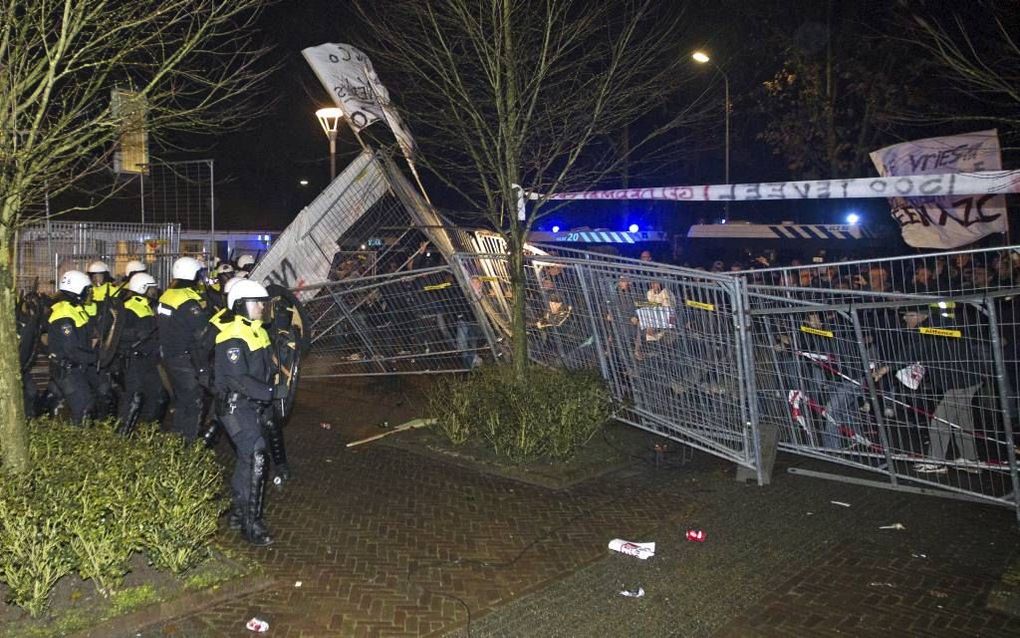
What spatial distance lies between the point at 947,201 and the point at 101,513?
10.1m

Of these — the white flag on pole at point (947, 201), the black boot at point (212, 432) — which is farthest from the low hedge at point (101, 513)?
the white flag on pole at point (947, 201)

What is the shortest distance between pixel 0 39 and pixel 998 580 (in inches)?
291

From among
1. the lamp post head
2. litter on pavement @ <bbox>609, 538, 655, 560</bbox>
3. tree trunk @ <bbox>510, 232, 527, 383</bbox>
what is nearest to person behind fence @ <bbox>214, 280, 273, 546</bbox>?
litter on pavement @ <bbox>609, 538, 655, 560</bbox>

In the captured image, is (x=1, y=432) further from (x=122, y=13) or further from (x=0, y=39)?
(x=122, y=13)

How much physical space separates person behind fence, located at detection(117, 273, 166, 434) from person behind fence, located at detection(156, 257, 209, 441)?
1.76 feet

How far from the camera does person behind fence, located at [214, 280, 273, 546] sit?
5.62 m

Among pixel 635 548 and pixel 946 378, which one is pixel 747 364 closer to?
pixel 946 378

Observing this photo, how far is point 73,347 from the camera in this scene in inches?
299

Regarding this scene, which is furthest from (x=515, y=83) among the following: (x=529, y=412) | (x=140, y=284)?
(x=140, y=284)

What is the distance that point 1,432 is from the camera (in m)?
4.98

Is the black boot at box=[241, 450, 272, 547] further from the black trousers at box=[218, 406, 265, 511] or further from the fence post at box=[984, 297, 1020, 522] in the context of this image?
the fence post at box=[984, 297, 1020, 522]

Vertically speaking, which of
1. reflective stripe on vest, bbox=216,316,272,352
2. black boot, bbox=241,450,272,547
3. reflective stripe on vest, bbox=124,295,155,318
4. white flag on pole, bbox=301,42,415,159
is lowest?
black boot, bbox=241,450,272,547

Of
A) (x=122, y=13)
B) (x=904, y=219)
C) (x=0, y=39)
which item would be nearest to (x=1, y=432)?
(x=0, y=39)

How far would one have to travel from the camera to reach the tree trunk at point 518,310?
8.30m
